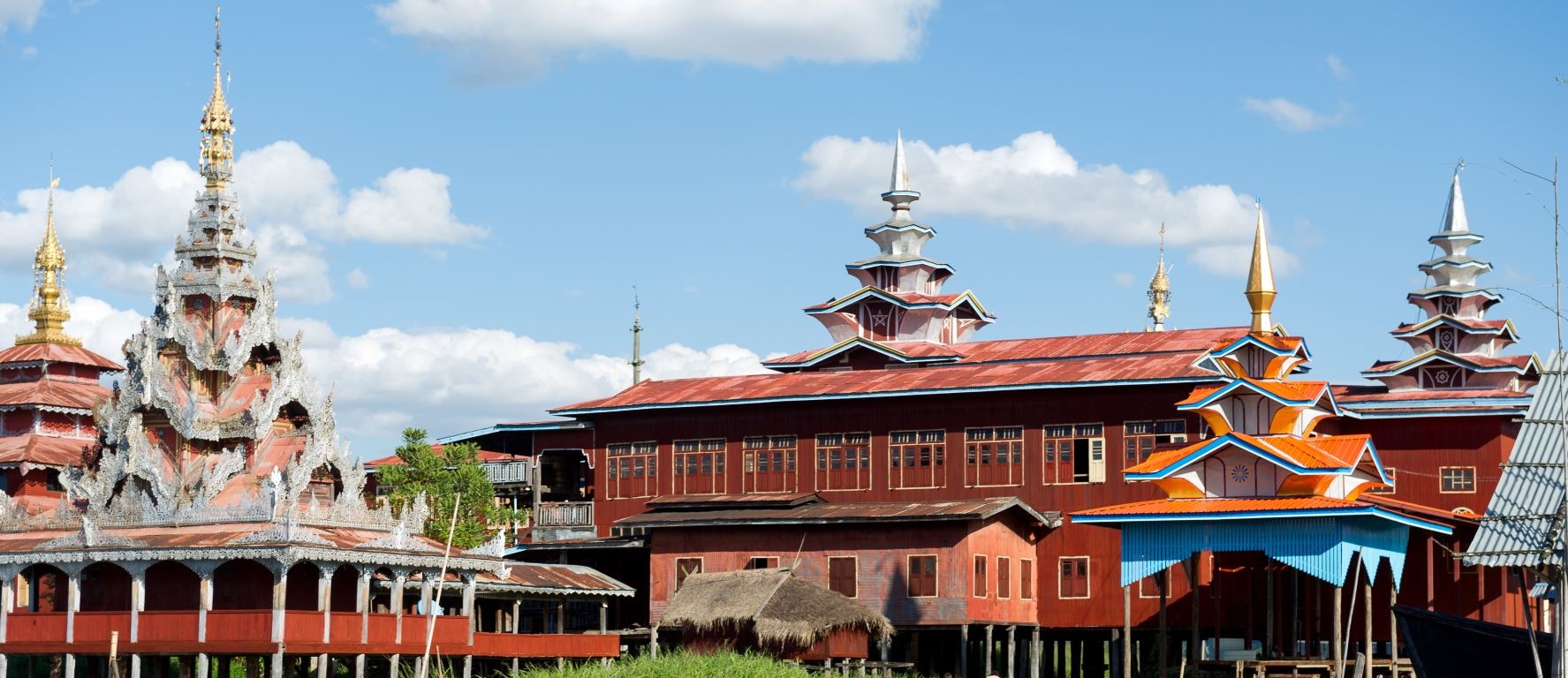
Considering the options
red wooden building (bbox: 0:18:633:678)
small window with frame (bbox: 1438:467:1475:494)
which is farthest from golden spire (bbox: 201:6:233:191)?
small window with frame (bbox: 1438:467:1475:494)

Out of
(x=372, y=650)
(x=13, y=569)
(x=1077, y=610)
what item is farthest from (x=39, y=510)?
(x=1077, y=610)

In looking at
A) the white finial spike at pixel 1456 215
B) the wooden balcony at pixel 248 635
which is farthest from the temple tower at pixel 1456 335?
the wooden balcony at pixel 248 635

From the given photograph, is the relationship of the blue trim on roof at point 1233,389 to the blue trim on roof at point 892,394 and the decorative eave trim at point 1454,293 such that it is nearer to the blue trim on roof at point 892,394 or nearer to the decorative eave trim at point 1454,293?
the blue trim on roof at point 892,394

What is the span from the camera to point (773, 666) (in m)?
40.3

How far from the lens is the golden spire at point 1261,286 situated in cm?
4797

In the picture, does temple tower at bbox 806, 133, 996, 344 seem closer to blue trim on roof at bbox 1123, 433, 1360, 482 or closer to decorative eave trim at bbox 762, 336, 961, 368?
decorative eave trim at bbox 762, 336, 961, 368

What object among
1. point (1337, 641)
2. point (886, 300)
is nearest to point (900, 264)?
point (886, 300)

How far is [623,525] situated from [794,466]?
447cm

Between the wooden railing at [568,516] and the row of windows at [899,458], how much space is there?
901 mm

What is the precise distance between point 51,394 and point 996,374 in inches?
950

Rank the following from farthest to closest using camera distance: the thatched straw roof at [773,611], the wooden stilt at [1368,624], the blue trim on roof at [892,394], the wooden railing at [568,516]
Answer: the wooden railing at [568,516], the blue trim on roof at [892,394], the thatched straw roof at [773,611], the wooden stilt at [1368,624]

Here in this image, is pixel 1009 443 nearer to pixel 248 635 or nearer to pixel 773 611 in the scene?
pixel 773 611

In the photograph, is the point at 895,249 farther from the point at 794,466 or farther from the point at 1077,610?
the point at 1077,610

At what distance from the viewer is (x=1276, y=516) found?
140 ft
